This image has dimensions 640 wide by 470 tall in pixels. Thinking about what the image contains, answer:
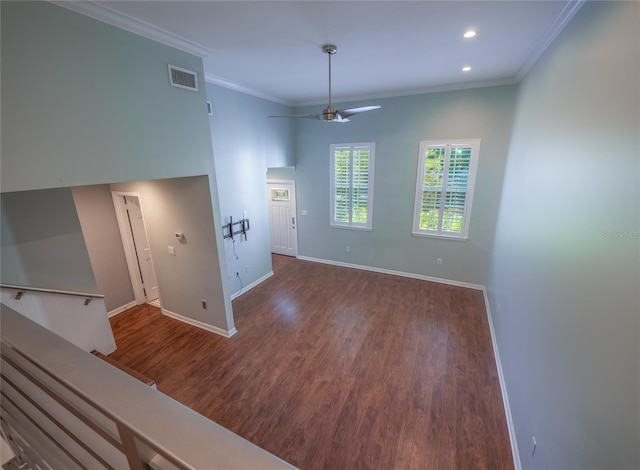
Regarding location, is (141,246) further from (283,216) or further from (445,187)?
(445,187)

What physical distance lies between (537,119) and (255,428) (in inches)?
170

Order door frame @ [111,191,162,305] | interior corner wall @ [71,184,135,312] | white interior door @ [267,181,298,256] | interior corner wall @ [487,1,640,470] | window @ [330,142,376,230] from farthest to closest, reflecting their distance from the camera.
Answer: white interior door @ [267,181,298,256]
window @ [330,142,376,230]
door frame @ [111,191,162,305]
interior corner wall @ [71,184,135,312]
interior corner wall @ [487,1,640,470]

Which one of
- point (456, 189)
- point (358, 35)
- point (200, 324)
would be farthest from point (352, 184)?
point (200, 324)

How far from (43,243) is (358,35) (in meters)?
3.99

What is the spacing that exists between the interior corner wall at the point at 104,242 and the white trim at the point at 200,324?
0.91 m

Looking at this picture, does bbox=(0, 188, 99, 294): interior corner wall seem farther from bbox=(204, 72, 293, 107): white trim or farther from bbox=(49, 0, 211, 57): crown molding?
bbox=(204, 72, 293, 107): white trim

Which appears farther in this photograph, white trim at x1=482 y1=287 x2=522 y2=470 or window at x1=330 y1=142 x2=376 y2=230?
window at x1=330 y1=142 x2=376 y2=230

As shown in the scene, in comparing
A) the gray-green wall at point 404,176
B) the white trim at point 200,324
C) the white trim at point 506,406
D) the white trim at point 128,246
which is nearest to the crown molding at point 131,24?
the white trim at point 128,246

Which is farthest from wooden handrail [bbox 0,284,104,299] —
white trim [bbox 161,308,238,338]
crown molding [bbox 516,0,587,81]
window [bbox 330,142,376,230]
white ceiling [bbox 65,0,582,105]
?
crown molding [bbox 516,0,587,81]

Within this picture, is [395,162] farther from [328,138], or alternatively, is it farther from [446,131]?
[328,138]

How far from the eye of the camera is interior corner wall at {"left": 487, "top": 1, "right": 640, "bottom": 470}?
4.00 ft

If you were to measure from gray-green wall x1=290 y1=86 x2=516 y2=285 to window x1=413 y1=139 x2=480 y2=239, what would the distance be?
126mm

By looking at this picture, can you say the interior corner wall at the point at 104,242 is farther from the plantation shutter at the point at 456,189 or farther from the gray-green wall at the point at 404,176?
the plantation shutter at the point at 456,189

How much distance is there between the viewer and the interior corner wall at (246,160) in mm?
4284
